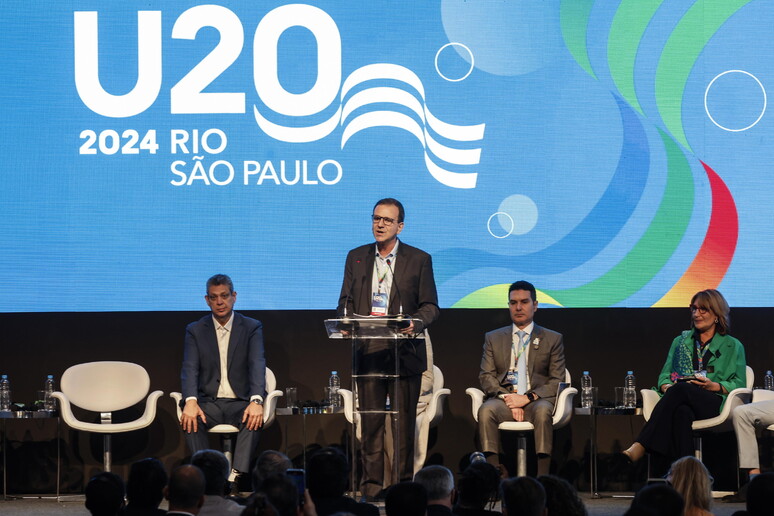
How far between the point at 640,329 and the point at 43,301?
4003 mm

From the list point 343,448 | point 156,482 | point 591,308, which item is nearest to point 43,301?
point 343,448

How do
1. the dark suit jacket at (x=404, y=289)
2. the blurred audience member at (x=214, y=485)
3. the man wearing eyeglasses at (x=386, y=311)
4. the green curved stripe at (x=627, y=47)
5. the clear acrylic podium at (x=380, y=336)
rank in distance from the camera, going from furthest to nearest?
the green curved stripe at (x=627, y=47) < the dark suit jacket at (x=404, y=289) < the man wearing eyeglasses at (x=386, y=311) < the clear acrylic podium at (x=380, y=336) < the blurred audience member at (x=214, y=485)

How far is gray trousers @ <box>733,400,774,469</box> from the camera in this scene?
6188 millimetres

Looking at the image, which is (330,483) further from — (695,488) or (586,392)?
(586,392)

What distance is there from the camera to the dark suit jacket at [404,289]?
570 cm

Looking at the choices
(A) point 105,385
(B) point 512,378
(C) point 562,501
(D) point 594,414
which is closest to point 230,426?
(A) point 105,385

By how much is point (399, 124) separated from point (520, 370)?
1.84m

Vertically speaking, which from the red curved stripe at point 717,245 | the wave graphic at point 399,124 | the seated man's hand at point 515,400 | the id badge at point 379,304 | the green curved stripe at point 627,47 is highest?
the green curved stripe at point 627,47

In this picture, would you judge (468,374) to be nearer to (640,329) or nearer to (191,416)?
(640,329)

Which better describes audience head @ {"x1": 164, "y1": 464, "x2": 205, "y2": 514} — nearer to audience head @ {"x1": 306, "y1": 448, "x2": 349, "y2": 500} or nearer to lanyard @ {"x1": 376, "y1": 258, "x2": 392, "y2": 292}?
audience head @ {"x1": 306, "y1": 448, "x2": 349, "y2": 500}

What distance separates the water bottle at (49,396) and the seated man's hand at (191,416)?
1017 millimetres

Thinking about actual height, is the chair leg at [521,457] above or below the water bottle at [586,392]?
below

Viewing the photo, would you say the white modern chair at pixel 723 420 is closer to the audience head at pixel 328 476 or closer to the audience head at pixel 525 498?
the audience head at pixel 328 476

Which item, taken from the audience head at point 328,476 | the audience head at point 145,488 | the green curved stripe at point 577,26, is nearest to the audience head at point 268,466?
the audience head at point 328,476
